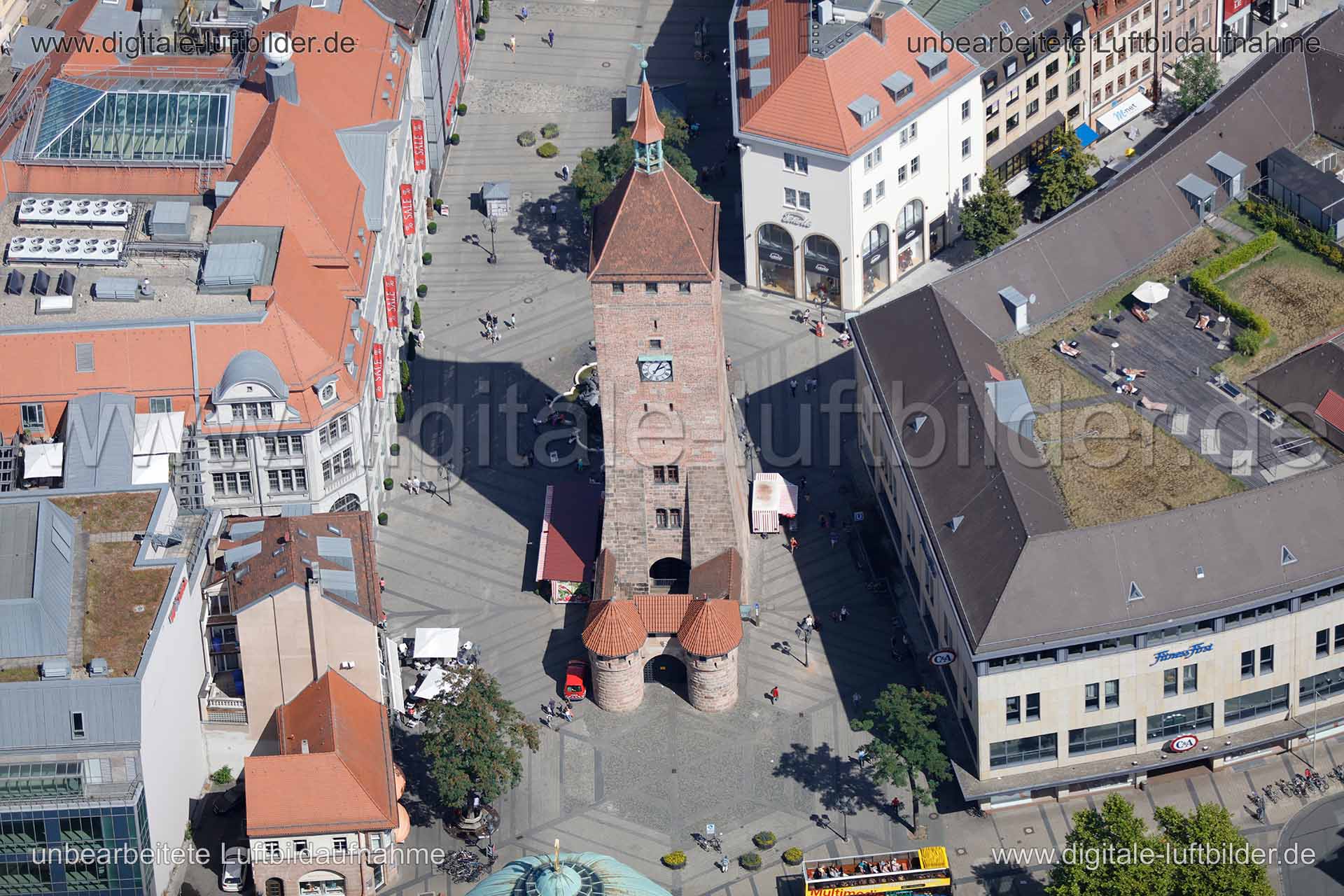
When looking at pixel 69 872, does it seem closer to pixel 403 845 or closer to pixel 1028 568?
pixel 403 845

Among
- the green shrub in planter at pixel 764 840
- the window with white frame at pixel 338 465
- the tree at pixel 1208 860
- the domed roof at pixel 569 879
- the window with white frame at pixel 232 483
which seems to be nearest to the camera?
the domed roof at pixel 569 879

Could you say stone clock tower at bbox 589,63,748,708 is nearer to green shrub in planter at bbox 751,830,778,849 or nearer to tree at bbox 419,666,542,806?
tree at bbox 419,666,542,806

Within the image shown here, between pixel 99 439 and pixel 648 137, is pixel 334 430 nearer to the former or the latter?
pixel 99 439

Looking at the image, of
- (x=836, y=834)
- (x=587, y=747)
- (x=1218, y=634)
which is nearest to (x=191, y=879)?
(x=587, y=747)

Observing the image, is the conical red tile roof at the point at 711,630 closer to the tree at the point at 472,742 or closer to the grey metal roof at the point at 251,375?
the tree at the point at 472,742

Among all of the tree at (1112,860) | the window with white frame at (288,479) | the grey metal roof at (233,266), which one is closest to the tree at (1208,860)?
the tree at (1112,860)

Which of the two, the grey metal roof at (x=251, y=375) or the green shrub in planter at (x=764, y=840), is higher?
the grey metal roof at (x=251, y=375)
